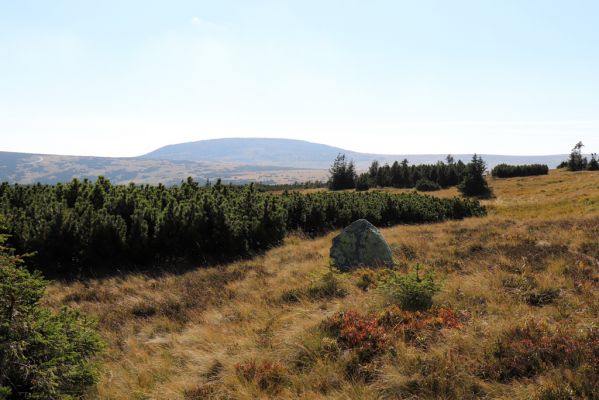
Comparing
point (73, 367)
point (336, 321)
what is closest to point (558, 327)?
point (336, 321)

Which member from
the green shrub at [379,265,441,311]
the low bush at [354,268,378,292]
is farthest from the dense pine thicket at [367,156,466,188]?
the green shrub at [379,265,441,311]

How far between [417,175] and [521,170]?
21.0m

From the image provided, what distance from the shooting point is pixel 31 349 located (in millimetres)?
4832

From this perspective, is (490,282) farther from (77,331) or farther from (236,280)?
(77,331)

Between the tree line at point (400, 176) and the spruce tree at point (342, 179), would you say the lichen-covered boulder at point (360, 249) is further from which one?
the spruce tree at point (342, 179)

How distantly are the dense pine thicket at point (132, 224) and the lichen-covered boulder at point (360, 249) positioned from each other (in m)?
5.95

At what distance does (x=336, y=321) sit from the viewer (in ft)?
24.5

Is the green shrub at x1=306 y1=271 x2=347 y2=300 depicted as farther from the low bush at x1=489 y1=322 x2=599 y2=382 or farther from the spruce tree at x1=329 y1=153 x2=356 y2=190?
the spruce tree at x1=329 y1=153 x2=356 y2=190

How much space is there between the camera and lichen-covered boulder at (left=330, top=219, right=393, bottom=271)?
12500 mm

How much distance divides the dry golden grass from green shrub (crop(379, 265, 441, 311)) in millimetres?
322

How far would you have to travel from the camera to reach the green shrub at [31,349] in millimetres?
4469

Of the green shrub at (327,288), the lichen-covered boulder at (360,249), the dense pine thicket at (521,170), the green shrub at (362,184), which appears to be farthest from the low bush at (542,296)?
the dense pine thicket at (521,170)

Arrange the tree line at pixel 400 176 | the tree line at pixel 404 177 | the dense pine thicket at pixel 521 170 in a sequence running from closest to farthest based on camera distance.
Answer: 1. the dense pine thicket at pixel 521 170
2. the tree line at pixel 404 177
3. the tree line at pixel 400 176

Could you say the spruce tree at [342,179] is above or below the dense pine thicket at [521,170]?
below
